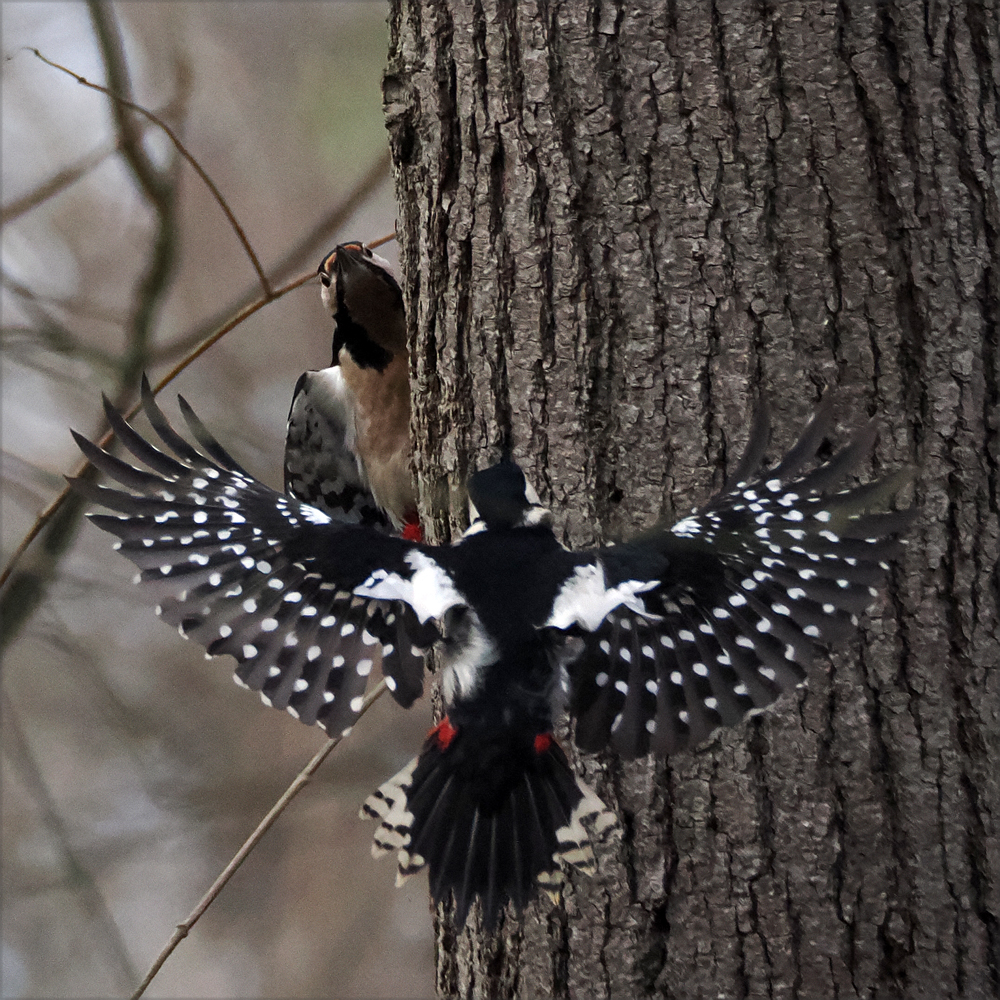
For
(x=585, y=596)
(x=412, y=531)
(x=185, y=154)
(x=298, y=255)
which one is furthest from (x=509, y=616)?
(x=298, y=255)

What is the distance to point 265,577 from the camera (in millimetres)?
1534

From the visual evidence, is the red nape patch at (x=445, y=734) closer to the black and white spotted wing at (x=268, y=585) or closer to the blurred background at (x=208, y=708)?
the black and white spotted wing at (x=268, y=585)

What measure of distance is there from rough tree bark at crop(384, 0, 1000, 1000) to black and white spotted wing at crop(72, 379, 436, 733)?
37cm

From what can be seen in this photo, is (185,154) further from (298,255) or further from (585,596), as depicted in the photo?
(585,596)

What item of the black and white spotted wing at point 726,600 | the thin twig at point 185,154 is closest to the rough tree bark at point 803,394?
the black and white spotted wing at point 726,600

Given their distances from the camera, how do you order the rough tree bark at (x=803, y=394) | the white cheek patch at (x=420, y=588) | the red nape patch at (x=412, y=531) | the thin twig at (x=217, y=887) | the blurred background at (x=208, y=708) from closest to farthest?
the white cheek patch at (x=420, y=588) → the rough tree bark at (x=803, y=394) → the thin twig at (x=217, y=887) → the red nape patch at (x=412, y=531) → the blurred background at (x=208, y=708)

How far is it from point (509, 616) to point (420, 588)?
0.42ft

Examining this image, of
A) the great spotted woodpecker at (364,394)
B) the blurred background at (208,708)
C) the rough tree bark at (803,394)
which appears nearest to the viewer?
the rough tree bark at (803,394)

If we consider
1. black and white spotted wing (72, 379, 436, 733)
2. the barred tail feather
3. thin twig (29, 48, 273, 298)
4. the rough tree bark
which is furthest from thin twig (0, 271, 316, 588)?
the barred tail feather

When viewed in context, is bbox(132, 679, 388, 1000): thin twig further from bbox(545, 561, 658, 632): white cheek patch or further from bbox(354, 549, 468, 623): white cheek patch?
bbox(545, 561, 658, 632): white cheek patch

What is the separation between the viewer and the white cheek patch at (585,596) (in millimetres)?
1424

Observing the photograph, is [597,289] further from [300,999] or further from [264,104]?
[300,999]

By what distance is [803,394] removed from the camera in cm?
162

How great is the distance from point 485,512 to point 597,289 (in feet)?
1.46
